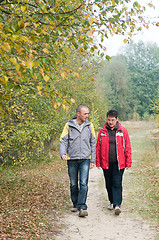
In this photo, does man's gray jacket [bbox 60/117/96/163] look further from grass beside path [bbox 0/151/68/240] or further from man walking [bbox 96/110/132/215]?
grass beside path [bbox 0/151/68/240]

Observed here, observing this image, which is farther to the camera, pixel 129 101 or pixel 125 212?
pixel 129 101

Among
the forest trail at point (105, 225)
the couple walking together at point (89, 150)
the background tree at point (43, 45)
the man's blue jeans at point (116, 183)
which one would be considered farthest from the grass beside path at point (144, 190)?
the background tree at point (43, 45)

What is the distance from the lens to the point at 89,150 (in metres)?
6.05

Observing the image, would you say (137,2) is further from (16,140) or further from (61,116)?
(61,116)

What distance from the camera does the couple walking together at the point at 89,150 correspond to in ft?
19.6

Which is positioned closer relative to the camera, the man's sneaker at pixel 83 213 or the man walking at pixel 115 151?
the man's sneaker at pixel 83 213

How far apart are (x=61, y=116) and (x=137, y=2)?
27.8 ft

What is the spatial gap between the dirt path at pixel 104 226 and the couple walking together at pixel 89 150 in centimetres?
22

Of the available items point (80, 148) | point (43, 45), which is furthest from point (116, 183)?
point (43, 45)

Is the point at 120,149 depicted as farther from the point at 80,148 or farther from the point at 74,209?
the point at 74,209

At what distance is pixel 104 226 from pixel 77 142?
68.2 inches

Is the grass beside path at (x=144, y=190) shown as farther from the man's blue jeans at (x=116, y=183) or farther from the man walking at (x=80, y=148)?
the man walking at (x=80, y=148)

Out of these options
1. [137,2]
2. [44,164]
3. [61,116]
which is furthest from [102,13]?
[44,164]

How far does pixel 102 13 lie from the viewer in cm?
619
